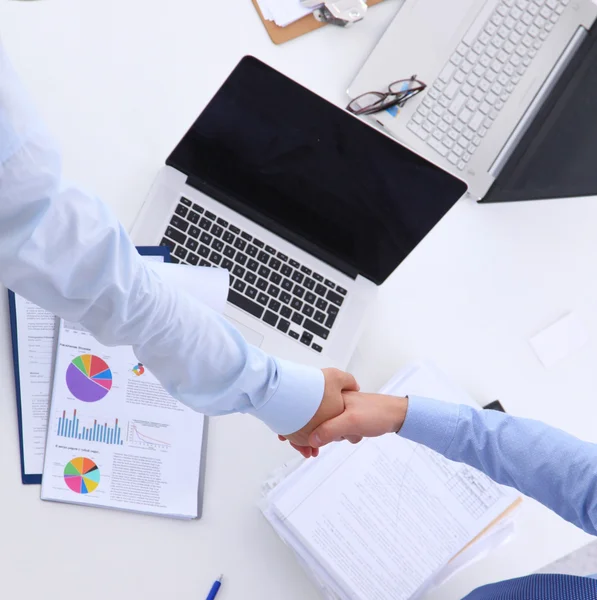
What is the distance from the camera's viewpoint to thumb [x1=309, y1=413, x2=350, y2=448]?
0.87 metres

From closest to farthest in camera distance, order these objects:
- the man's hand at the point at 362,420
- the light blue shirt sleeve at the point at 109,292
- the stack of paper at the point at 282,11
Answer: the light blue shirt sleeve at the point at 109,292 < the man's hand at the point at 362,420 < the stack of paper at the point at 282,11

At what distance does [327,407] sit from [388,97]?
1.64 feet

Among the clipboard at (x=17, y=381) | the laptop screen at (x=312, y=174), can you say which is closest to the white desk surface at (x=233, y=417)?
the clipboard at (x=17, y=381)

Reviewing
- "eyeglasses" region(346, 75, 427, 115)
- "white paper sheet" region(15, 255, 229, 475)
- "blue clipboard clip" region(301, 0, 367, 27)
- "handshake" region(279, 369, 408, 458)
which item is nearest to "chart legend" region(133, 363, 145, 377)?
"white paper sheet" region(15, 255, 229, 475)

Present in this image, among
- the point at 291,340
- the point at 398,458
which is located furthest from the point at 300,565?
the point at 291,340

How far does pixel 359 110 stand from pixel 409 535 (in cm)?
65

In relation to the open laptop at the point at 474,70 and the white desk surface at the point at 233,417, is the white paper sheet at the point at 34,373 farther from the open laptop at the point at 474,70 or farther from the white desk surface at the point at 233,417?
the open laptop at the point at 474,70

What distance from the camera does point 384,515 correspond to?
942 mm

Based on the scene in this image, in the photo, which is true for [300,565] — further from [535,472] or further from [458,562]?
[535,472]

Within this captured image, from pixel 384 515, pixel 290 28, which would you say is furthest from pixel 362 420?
pixel 290 28

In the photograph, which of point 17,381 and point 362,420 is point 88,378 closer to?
point 17,381

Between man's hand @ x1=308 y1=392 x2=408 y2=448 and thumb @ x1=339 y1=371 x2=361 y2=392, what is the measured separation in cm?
1

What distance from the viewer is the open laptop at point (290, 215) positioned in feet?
2.67

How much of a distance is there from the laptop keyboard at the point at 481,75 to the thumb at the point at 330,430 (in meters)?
0.46
